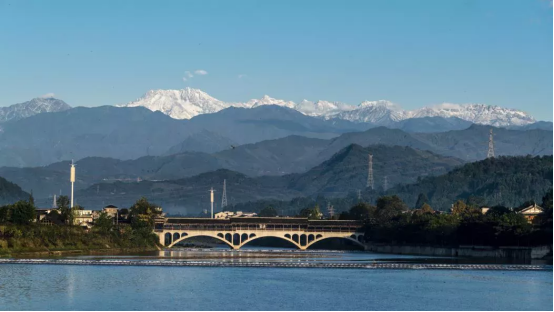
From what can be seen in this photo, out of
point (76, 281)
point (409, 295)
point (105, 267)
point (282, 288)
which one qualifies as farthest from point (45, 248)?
point (409, 295)

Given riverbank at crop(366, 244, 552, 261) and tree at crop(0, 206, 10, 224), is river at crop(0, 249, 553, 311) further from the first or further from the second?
tree at crop(0, 206, 10, 224)

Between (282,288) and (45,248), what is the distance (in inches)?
3262

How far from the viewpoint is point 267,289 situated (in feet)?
334

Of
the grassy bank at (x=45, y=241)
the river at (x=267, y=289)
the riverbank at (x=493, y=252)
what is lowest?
the river at (x=267, y=289)

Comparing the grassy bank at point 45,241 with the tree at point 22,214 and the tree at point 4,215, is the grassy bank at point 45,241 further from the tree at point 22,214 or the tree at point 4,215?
the tree at point 4,215

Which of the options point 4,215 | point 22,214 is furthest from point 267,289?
point 4,215

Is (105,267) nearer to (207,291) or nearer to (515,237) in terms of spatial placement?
(207,291)

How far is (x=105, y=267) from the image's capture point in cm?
13425

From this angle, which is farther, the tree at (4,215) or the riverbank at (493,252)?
the tree at (4,215)

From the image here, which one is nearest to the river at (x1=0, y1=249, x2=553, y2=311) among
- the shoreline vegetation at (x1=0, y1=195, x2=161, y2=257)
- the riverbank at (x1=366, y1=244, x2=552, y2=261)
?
the riverbank at (x1=366, y1=244, x2=552, y2=261)

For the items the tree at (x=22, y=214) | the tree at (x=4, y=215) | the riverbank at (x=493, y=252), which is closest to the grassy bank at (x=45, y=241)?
the tree at (x=22, y=214)

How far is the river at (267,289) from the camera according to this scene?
85.4 meters

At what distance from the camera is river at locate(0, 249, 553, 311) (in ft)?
280

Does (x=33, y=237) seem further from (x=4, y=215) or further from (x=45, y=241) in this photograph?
(x=4, y=215)
